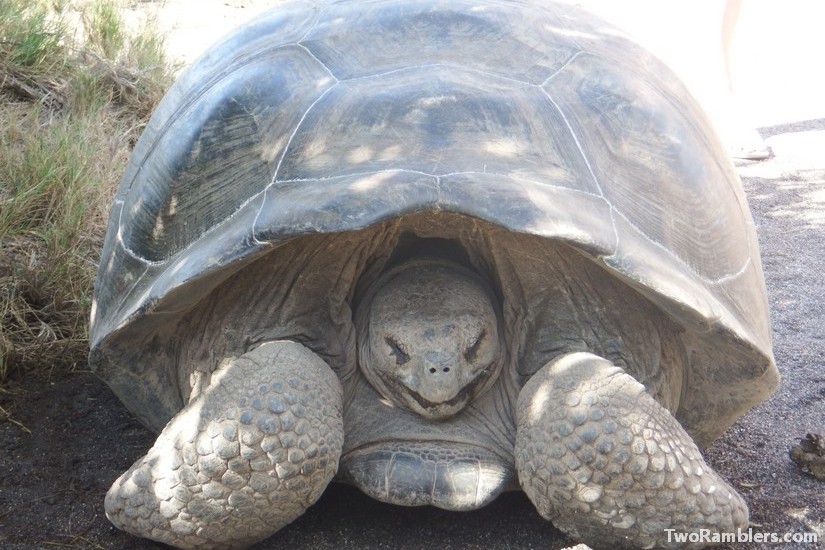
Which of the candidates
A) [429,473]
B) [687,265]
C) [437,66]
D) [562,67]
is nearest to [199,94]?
[437,66]

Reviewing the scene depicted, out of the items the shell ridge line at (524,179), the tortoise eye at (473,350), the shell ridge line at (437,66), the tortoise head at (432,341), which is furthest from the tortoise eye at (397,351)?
the shell ridge line at (437,66)

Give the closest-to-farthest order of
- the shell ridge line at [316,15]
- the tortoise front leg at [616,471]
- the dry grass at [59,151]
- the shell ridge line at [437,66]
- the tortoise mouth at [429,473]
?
1. the tortoise front leg at [616,471]
2. the tortoise mouth at [429,473]
3. the shell ridge line at [437,66]
4. the shell ridge line at [316,15]
5. the dry grass at [59,151]

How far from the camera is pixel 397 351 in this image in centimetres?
235

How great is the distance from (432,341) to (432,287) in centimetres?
18

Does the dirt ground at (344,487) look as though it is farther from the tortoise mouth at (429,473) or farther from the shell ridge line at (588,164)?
the shell ridge line at (588,164)

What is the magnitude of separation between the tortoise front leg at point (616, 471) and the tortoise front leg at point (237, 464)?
496 millimetres

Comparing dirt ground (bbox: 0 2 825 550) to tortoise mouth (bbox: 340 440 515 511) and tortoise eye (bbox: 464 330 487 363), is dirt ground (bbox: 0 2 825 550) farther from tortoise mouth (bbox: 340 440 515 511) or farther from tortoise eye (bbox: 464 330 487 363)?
tortoise eye (bbox: 464 330 487 363)

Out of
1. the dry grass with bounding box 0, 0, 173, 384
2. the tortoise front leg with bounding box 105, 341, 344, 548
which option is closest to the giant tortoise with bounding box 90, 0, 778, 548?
the tortoise front leg with bounding box 105, 341, 344, 548

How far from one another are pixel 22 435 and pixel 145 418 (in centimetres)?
42

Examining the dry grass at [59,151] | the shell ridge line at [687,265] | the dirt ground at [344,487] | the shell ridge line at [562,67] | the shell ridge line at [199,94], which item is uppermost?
the shell ridge line at [562,67]

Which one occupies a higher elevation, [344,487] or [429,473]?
[429,473]

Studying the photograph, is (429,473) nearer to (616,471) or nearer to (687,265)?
(616,471)

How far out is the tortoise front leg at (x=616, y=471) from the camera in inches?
81.2

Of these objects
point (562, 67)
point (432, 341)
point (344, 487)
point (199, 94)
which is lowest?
point (344, 487)
